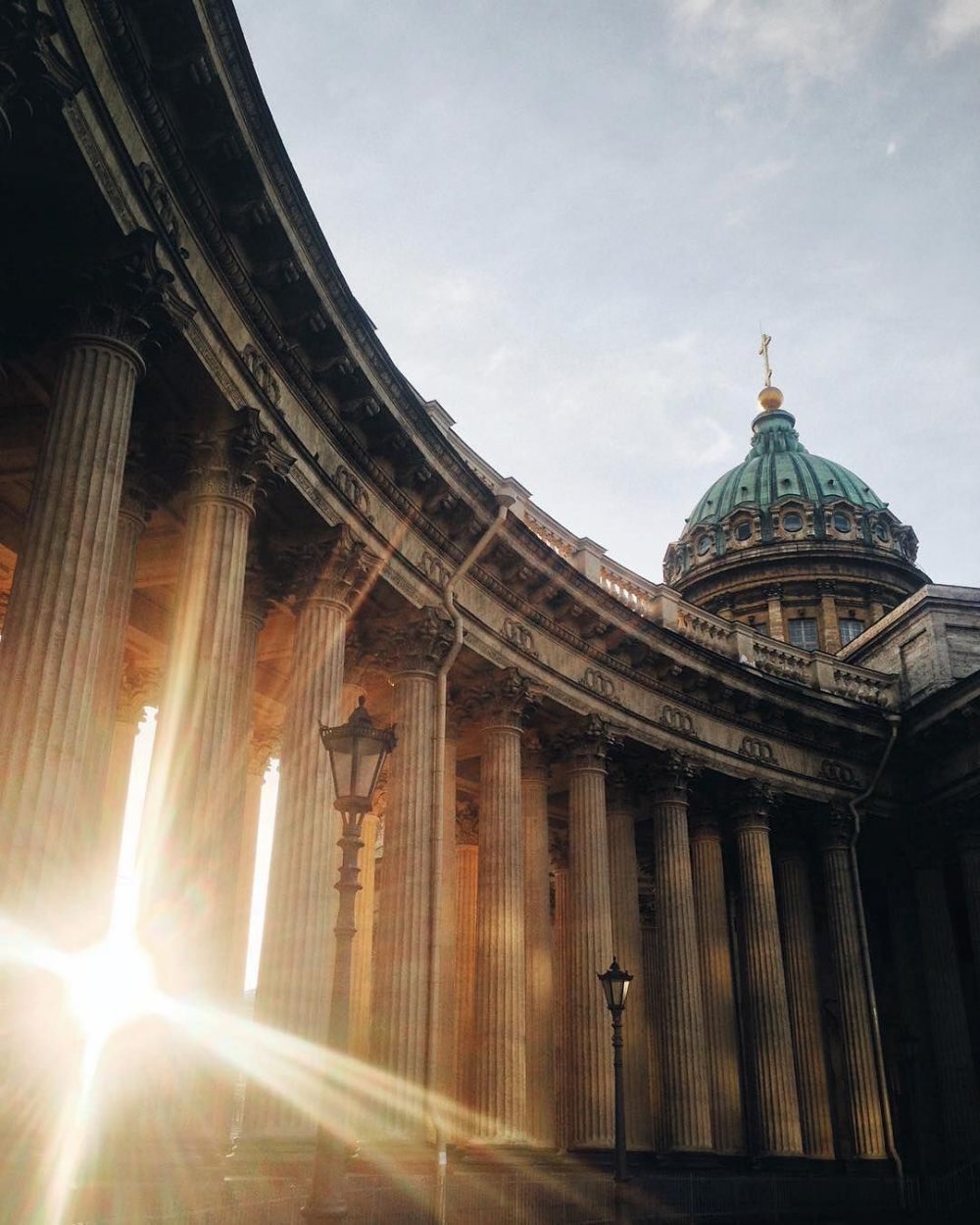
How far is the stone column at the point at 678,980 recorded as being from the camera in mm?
28125

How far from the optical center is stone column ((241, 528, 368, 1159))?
17344 mm

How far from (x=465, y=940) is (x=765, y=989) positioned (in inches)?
319

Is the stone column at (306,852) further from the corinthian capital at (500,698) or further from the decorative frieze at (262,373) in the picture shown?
the corinthian capital at (500,698)

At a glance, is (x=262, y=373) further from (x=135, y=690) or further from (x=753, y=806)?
(x=753, y=806)

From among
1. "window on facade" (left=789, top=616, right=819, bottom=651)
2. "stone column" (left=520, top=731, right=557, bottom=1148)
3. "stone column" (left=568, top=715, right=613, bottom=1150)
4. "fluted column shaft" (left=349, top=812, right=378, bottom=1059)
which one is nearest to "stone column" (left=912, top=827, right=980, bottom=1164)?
"stone column" (left=568, top=715, right=613, bottom=1150)

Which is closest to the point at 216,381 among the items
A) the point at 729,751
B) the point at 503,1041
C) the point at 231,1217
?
the point at 231,1217

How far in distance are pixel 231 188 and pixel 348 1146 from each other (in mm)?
13367

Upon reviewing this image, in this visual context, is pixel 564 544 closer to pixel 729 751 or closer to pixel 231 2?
pixel 729 751

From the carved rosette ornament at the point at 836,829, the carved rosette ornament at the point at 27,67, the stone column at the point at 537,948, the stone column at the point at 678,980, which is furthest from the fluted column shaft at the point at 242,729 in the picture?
the carved rosette ornament at the point at 836,829

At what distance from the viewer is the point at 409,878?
21812 mm

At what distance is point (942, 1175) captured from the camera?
3272 centimetres

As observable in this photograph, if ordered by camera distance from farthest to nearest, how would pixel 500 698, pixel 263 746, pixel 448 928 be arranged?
pixel 263 746
pixel 500 698
pixel 448 928

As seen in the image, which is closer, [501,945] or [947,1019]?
[501,945]

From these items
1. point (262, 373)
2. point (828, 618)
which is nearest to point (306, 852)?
point (262, 373)
